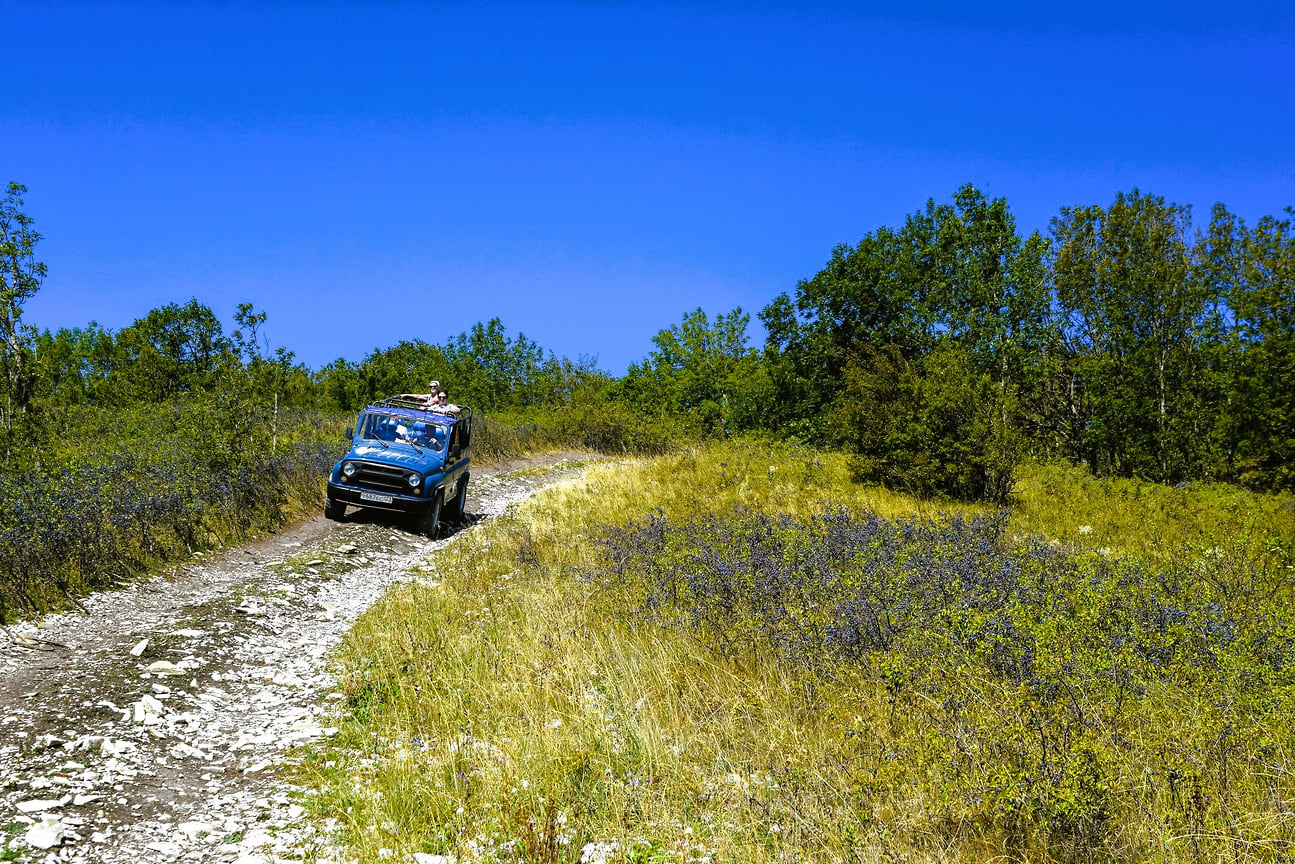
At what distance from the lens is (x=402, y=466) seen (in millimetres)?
13500

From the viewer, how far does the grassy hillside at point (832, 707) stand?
3342 millimetres

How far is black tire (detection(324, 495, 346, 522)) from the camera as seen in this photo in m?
13.8

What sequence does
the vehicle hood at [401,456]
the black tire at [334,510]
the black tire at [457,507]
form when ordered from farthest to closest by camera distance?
the black tire at [457,507], the black tire at [334,510], the vehicle hood at [401,456]

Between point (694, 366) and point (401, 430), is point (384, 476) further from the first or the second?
point (694, 366)

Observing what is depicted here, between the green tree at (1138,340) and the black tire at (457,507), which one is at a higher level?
the green tree at (1138,340)

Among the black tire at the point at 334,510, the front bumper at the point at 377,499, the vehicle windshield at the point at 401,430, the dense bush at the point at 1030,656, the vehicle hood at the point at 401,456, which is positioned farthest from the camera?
the vehicle windshield at the point at 401,430

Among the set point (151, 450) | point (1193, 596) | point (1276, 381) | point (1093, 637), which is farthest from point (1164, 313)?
point (151, 450)

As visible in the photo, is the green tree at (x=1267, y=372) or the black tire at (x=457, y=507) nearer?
the black tire at (x=457, y=507)

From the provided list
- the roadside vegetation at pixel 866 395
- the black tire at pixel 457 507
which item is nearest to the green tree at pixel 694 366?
the roadside vegetation at pixel 866 395

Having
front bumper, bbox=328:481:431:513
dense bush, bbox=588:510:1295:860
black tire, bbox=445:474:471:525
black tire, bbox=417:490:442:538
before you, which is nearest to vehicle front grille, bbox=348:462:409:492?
front bumper, bbox=328:481:431:513

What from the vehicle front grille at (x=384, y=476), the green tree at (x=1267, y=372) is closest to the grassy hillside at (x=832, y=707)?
the vehicle front grille at (x=384, y=476)

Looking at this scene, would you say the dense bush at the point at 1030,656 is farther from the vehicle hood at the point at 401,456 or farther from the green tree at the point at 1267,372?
the green tree at the point at 1267,372

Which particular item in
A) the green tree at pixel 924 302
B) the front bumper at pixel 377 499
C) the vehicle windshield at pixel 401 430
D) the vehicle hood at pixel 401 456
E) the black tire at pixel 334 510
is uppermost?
the green tree at pixel 924 302

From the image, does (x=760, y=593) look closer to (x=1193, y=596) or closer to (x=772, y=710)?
(x=772, y=710)
